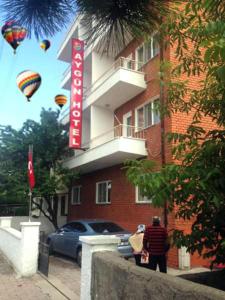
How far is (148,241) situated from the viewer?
348 inches

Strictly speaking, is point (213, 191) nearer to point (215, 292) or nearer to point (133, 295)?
point (215, 292)

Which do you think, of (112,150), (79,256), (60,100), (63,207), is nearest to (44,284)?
(79,256)

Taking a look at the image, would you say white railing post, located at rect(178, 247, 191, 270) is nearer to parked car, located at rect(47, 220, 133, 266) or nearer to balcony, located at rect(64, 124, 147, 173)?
parked car, located at rect(47, 220, 133, 266)

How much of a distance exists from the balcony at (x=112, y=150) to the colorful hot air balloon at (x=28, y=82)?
3696 mm

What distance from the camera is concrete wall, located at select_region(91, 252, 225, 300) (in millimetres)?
3434

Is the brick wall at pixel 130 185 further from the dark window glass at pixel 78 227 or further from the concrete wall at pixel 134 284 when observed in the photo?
the concrete wall at pixel 134 284

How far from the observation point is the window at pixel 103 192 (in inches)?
711

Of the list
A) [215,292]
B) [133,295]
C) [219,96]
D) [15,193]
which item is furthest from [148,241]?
[15,193]

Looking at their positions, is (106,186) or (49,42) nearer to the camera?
(49,42)

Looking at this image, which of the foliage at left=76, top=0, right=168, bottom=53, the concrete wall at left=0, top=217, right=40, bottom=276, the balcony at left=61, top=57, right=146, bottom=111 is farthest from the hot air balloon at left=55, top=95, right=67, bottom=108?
the foliage at left=76, top=0, right=168, bottom=53

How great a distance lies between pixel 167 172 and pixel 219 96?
1.20 m

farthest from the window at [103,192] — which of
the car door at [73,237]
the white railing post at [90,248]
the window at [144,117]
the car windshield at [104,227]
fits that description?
the white railing post at [90,248]

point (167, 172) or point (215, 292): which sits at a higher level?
point (167, 172)

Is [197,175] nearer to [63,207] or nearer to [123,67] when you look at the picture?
[123,67]
